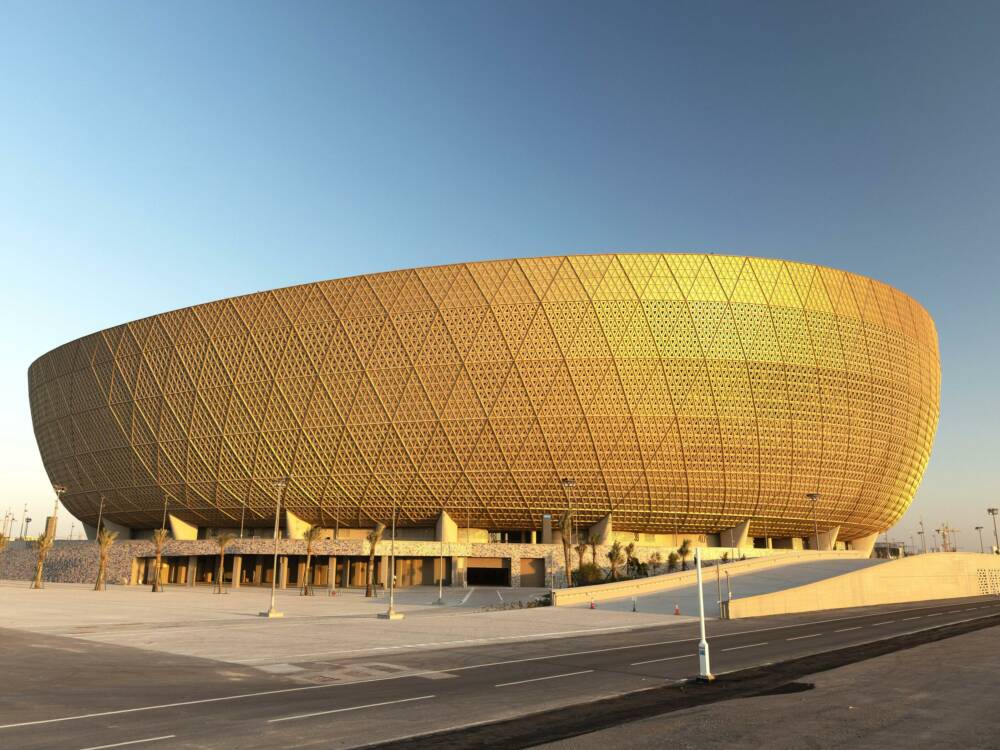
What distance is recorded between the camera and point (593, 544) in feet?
174

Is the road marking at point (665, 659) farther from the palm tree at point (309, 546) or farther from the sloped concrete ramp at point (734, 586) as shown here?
the palm tree at point (309, 546)

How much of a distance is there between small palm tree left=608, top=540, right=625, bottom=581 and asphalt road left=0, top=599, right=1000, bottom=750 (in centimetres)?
2935

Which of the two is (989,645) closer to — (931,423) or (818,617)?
(818,617)

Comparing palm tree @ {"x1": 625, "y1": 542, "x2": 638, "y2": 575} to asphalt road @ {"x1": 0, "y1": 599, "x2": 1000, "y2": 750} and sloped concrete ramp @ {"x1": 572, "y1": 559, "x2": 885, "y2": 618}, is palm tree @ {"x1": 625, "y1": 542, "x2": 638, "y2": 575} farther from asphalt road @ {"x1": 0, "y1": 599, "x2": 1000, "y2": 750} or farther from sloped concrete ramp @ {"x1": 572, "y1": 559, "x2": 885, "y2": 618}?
asphalt road @ {"x1": 0, "y1": 599, "x2": 1000, "y2": 750}

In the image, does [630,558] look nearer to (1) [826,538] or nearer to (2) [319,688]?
(1) [826,538]

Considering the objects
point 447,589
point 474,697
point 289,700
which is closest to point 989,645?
point 474,697

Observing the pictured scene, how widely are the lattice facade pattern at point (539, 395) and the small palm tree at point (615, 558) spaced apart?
383cm

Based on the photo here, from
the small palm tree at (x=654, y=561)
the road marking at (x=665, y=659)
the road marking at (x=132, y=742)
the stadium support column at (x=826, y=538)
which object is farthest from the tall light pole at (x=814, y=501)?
the road marking at (x=132, y=742)

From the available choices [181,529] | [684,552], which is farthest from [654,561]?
[181,529]

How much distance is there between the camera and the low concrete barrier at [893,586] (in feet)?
99.4

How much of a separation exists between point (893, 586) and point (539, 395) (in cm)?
2509

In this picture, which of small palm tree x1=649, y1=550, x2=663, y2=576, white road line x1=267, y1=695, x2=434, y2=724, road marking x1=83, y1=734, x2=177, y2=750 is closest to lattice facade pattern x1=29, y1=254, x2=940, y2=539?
small palm tree x1=649, y1=550, x2=663, y2=576

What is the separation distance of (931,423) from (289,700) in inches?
2876

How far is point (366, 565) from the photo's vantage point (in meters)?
58.1
